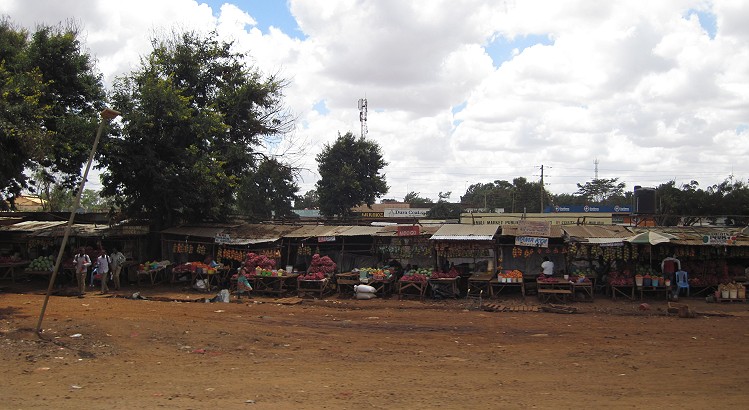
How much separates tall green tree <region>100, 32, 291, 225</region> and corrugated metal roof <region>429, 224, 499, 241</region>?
9499mm

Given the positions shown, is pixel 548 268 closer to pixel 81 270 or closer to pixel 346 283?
pixel 346 283

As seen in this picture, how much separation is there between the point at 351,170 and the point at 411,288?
26.5 meters

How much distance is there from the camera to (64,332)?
492 inches

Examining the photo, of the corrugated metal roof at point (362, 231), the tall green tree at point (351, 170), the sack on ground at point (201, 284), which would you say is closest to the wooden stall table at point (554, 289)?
the corrugated metal roof at point (362, 231)

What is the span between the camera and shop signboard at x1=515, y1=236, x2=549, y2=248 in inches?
771

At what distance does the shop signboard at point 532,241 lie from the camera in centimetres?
1959

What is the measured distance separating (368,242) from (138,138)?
407 inches

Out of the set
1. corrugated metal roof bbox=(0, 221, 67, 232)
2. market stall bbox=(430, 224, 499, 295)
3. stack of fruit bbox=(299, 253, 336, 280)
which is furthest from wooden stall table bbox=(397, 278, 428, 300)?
corrugated metal roof bbox=(0, 221, 67, 232)

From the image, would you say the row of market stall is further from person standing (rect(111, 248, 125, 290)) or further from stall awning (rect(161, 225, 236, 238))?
person standing (rect(111, 248, 125, 290))

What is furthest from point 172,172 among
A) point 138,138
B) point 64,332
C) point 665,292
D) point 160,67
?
point 665,292

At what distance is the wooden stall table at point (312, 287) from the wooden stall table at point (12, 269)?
13.1 meters

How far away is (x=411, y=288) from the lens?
20.4m

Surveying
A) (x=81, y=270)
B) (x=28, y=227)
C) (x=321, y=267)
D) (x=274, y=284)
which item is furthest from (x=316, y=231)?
(x=28, y=227)

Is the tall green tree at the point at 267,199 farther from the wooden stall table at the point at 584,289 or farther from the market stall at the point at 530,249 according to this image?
the wooden stall table at the point at 584,289
